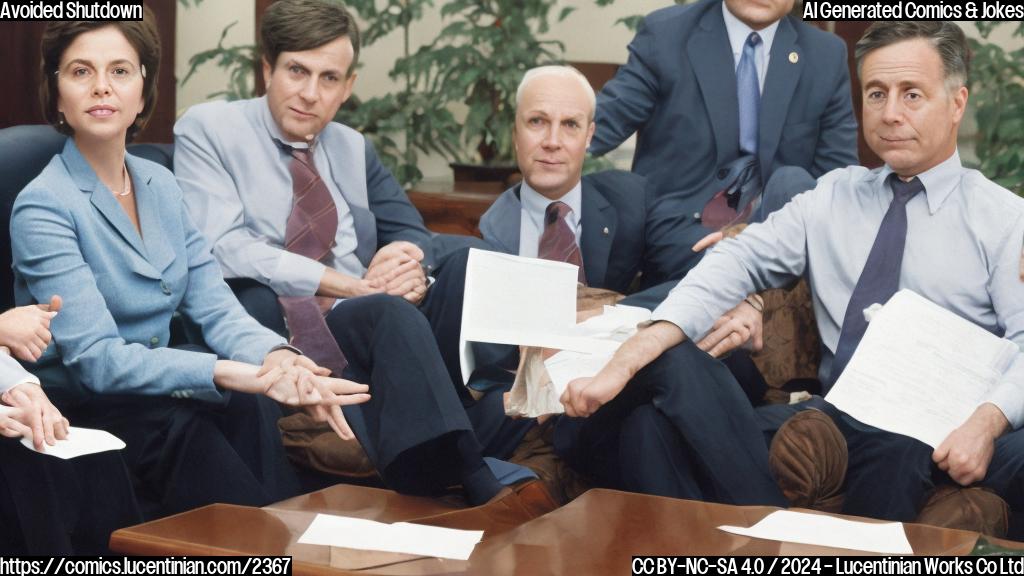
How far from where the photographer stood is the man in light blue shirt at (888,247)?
2.62 m

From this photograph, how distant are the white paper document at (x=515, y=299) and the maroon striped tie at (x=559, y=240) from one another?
468 mm

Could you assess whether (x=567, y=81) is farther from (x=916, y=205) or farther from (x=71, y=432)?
(x=71, y=432)

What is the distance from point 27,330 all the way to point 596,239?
1422mm

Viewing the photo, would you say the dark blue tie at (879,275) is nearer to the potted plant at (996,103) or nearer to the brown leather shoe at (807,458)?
the brown leather shoe at (807,458)

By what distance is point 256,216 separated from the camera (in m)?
3.22

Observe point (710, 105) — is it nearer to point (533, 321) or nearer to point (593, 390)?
point (533, 321)

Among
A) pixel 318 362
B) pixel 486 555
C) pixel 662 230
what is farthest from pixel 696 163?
pixel 486 555

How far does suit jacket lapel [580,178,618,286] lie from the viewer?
334cm

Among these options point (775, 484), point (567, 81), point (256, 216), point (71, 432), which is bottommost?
point (775, 484)

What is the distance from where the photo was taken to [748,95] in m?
3.64

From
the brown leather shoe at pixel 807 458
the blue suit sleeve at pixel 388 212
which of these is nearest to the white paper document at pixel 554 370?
the brown leather shoe at pixel 807 458

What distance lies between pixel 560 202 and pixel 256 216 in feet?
2.35

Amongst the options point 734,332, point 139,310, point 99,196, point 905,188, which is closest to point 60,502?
point 139,310

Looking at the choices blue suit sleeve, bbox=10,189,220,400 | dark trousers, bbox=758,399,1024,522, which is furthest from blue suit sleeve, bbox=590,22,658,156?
blue suit sleeve, bbox=10,189,220,400
